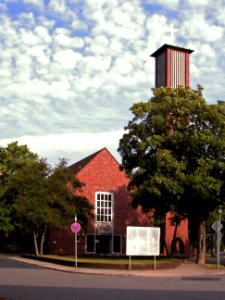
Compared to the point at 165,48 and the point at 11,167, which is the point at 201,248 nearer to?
the point at 165,48

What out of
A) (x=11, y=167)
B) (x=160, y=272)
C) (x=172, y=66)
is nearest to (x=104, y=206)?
(x=11, y=167)

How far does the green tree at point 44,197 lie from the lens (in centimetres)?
4531

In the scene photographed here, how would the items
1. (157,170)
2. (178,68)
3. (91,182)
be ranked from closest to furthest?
(157,170), (178,68), (91,182)

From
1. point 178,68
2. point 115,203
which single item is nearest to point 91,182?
point 115,203

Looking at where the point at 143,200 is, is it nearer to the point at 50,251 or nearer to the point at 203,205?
the point at 203,205

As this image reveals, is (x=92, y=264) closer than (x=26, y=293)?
No

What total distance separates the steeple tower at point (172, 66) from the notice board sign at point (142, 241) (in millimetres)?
26424

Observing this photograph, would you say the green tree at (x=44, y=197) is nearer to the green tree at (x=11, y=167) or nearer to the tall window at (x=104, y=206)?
the green tree at (x=11, y=167)

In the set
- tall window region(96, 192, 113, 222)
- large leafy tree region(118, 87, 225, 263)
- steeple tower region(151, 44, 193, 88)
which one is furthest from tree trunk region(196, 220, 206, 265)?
tall window region(96, 192, 113, 222)

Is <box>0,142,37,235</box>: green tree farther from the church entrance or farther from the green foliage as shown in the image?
the green foliage

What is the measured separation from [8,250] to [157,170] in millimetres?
34224

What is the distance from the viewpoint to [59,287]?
18.9m

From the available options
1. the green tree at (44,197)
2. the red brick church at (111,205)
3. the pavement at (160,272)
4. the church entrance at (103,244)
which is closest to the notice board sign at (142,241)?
the pavement at (160,272)

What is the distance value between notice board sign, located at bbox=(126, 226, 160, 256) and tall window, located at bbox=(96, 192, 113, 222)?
2788cm
